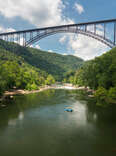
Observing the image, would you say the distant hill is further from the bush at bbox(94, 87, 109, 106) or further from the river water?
the river water

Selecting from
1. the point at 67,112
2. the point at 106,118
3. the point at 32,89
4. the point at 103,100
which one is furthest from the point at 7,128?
the point at 32,89

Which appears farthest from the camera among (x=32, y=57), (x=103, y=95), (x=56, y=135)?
(x=32, y=57)

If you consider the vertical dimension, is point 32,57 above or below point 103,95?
above

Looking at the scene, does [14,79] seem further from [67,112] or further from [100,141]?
[100,141]

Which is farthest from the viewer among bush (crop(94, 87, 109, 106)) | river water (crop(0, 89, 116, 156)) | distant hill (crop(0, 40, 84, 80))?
distant hill (crop(0, 40, 84, 80))

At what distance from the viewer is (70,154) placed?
852 cm

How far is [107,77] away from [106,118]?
10202mm

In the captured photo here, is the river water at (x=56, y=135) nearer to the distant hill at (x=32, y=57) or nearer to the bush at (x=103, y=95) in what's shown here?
the bush at (x=103, y=95)

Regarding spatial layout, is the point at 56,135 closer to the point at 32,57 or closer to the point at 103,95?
the point at 103,95

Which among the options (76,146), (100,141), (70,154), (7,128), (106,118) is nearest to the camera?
(70,154)

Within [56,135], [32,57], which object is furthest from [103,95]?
[32,57]

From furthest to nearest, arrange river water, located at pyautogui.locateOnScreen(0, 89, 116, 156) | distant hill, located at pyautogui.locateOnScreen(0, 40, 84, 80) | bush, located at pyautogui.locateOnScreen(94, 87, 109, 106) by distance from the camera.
→ distant hill, located at pyautogui.locateOnScreen(0, 40, 84, 80), bush, located at pyautogui.locateOnScreen(94, 87, 109, 106), river water, located at pyautogui.locateOnScreen(0, 89, 116, 156)

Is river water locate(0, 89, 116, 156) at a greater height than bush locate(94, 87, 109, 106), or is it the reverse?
bush locate(94, 87, 109, 106)

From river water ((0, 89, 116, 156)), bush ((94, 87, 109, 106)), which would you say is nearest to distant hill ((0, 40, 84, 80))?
bush ((94, 87, 109, 106))
